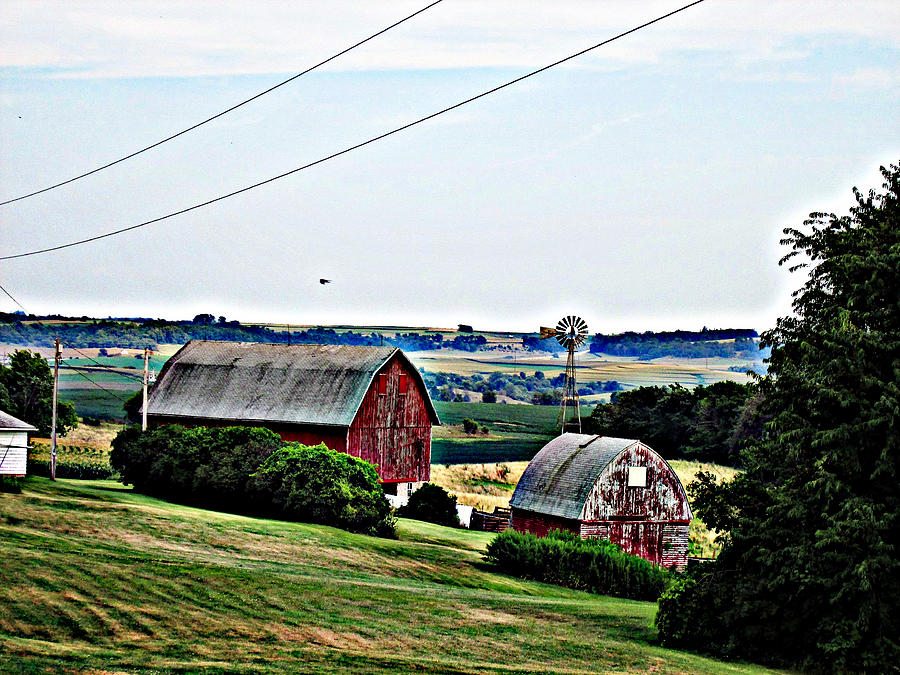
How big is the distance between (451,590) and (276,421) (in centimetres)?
2801

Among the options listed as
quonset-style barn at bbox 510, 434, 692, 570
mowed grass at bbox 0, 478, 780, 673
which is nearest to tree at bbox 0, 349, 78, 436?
quonset-style barn at bbox 510, 434, 692, 570

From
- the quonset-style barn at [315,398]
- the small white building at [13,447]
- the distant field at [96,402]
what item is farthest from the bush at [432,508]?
the distant field at [96,402]

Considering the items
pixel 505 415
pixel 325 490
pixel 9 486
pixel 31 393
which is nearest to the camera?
pixel 9 486

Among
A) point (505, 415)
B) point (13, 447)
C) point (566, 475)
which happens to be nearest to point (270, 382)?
Result: point (13, 447)

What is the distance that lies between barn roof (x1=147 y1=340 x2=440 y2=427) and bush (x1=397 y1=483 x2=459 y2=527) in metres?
5.12

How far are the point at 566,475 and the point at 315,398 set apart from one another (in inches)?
654

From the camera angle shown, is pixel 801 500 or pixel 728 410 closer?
pixel 801 500

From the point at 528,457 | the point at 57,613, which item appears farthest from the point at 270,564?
the point at 528,457

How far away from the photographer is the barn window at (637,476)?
44.2 metres

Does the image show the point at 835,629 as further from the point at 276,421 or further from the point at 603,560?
the point at 276,421

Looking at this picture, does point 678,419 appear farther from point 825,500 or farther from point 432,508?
point 825,500

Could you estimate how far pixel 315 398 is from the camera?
56250mm

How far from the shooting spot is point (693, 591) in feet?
78.8

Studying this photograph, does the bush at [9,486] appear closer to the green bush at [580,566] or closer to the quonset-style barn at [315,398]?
the quonset-style barn at [315,398]
